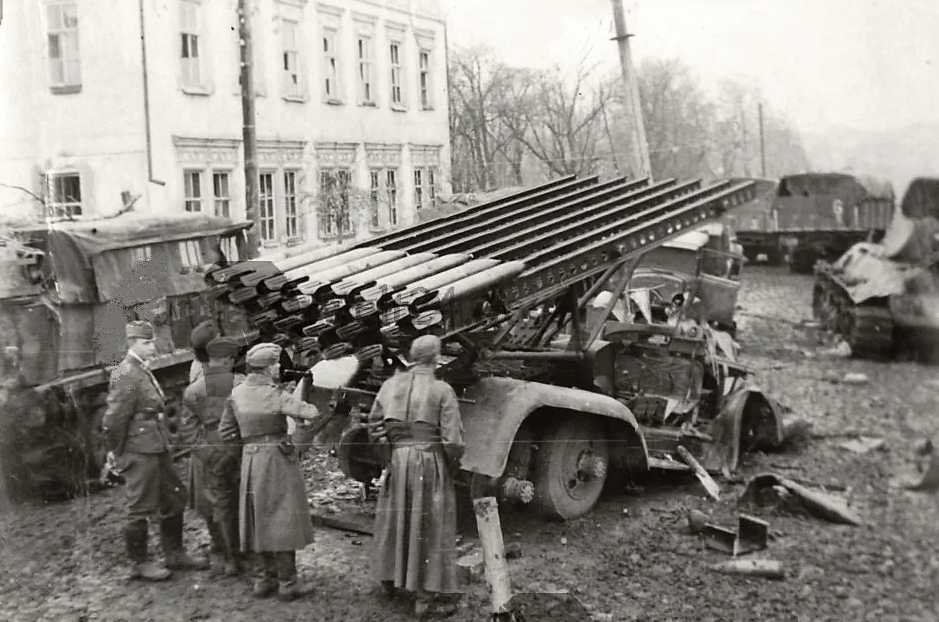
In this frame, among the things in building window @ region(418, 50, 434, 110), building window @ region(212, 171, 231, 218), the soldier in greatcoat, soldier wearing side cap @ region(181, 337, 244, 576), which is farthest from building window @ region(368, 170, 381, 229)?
the soldier in greatcoat

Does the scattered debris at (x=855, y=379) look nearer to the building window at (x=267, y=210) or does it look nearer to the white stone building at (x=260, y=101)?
the white stone building at (x=260, y=101)

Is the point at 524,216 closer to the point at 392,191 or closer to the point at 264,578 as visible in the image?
the point at 392,191

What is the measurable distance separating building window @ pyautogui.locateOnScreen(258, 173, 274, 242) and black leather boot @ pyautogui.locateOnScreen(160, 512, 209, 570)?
3546mm

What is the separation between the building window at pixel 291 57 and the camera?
24.8 ft

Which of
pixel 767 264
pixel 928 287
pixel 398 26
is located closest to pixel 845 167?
pixel 928 287

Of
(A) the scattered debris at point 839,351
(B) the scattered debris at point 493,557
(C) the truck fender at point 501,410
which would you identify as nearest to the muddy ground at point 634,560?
(B) the scattered debris at point 493,557

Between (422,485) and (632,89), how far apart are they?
380 cm

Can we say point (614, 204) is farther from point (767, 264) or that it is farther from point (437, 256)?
point (767, 264)

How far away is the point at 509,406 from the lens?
5.17 metres

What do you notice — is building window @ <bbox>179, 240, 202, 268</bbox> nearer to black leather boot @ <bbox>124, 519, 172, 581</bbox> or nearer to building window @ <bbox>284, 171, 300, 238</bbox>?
building window @ <bbox>284, 171, 300, 238</bbox>

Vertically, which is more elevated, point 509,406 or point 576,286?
point 576,286

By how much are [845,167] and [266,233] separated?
18.9 ft

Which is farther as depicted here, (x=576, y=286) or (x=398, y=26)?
(x=398, y=26)

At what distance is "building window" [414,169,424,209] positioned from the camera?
27.9ft
